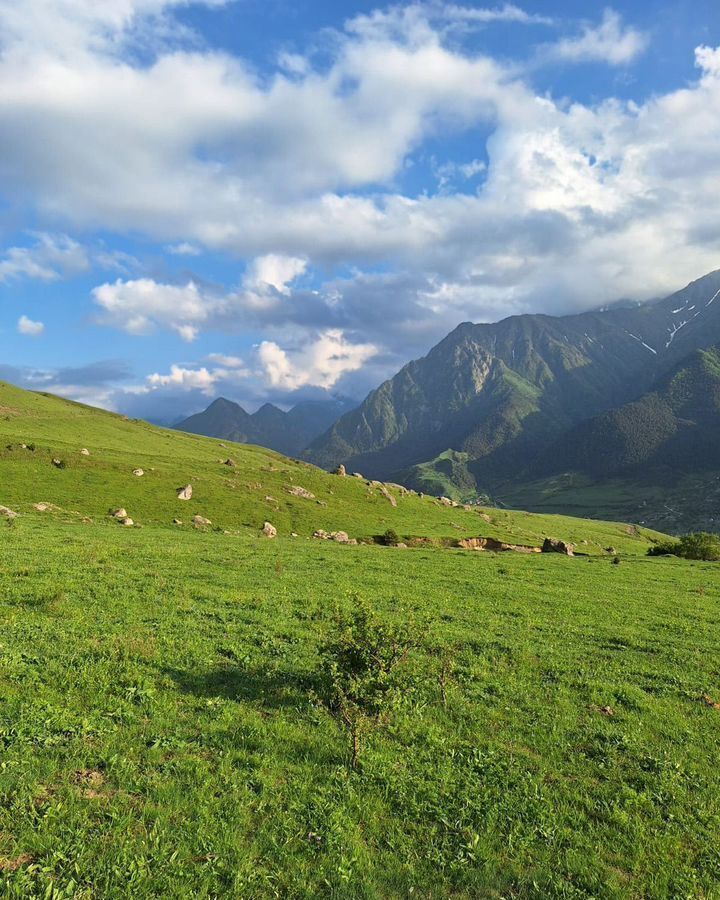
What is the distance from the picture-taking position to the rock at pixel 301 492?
83.3 m

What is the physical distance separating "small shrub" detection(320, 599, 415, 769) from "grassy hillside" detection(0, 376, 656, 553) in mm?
45620

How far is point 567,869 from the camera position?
30.1ft

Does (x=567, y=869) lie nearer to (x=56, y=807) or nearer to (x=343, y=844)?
(x=343, y=844)

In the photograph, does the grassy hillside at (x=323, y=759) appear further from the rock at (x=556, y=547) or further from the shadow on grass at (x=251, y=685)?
the rock at (x=556, y=547)

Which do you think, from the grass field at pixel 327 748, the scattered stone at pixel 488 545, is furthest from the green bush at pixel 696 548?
the grass field at pixel 327 748

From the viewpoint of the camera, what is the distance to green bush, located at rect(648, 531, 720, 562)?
62.8 meters

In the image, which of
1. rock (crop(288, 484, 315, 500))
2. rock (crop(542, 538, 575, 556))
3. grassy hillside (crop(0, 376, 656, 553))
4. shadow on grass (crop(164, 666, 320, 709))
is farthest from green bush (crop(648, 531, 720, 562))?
shadow on grass (crop(164, 666, 320, 709))

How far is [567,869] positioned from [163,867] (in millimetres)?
7622

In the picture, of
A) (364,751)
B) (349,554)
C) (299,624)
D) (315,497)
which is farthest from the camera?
(315,497)

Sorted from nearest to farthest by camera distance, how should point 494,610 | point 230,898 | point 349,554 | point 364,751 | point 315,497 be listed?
point 230,898, point 364,751, point 494,610, point 349,554, point 315,497

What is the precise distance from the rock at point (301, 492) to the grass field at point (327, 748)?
174 ft

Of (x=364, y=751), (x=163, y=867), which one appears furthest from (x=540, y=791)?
(x=163, y=867)

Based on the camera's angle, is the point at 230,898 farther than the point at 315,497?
No

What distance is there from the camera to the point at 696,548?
2520 inches
